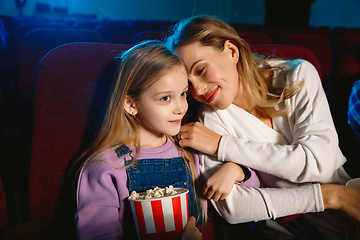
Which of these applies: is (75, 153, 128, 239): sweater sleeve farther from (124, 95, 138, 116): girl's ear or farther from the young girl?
(124, 95, 138, 116): girl's ear

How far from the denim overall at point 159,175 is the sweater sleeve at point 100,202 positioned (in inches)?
1.5

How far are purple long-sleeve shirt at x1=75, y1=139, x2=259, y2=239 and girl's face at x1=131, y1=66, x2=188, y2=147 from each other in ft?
0.41

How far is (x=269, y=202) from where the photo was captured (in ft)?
2.74

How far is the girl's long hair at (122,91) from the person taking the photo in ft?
2.69

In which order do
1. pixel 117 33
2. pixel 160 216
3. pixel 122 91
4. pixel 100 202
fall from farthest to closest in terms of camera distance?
pixel 117 33
pixel 122 91
pixel 100 202
pixel 160 216

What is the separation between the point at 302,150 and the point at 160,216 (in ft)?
1.63

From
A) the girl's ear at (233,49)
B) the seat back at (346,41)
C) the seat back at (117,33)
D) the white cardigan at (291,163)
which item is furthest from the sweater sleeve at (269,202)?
the seat back at (346,41)

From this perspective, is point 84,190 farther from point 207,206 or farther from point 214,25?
point 214,25

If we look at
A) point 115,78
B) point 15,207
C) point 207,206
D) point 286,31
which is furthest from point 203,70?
point 286,31

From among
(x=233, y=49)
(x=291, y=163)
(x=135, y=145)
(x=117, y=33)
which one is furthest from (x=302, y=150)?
(x=117, y=33)

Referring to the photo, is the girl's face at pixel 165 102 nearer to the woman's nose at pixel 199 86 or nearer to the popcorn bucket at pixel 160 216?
the woman's nose at pixel 199 86

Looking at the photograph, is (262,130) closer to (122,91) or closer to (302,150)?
(302,150)

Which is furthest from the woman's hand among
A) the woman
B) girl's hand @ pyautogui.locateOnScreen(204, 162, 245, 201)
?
girl's hand @ pyautogui.locateOnScreen(204, 162, 245, 201)

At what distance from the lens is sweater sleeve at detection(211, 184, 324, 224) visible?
0.83 m
